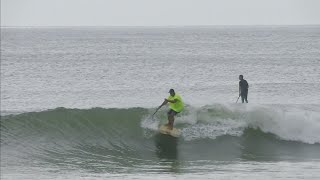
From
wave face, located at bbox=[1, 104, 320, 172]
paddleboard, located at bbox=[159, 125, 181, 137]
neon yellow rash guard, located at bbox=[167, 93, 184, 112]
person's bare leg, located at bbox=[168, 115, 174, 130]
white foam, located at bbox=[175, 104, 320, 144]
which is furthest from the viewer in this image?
white foam, located at bbox=[175, 104, 320, 144]

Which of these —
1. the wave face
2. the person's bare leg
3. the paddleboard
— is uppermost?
the person's bare leg

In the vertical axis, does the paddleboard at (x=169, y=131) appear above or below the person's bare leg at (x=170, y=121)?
below

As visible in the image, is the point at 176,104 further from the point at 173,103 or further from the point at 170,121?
the point at 170,121

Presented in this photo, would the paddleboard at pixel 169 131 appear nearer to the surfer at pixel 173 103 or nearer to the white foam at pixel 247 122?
the surfer at pixel 173 103

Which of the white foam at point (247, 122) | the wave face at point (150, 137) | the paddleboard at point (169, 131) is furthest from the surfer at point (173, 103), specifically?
the white foam at point (247, 122)

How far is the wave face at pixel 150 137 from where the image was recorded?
1597 centimetres

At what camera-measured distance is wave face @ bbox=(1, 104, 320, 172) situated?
1597 cm

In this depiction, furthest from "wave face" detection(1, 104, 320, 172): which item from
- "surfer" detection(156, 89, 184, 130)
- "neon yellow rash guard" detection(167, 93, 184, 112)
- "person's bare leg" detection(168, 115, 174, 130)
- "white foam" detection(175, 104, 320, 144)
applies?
"neon yellow rash guard" detection(167, 93, 184, 112)

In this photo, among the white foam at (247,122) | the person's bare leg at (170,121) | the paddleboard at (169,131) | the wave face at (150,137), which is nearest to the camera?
the wave face at (150,137)

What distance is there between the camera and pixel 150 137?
17.9m

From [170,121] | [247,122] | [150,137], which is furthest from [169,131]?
[247,122]

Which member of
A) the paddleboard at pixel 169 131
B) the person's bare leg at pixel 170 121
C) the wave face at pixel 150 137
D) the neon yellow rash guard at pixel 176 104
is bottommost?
the wave face at pixel 150 137

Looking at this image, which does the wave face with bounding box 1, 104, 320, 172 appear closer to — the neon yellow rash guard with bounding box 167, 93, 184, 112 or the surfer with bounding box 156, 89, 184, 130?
the surfer with bounding box 156, 89, 184, 130

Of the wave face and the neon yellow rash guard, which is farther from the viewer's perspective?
the neon yellow rash guard
